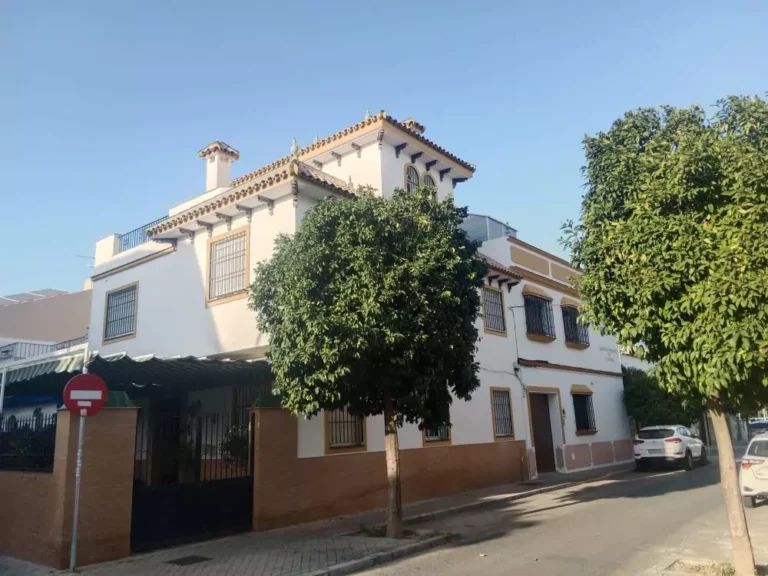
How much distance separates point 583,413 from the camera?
23.0 meters

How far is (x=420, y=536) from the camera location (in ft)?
33.3

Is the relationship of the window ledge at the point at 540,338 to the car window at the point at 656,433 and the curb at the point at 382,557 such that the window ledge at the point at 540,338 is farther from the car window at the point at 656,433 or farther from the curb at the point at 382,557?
the curb at the point at 382,557

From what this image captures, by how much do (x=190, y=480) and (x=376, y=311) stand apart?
4.82 meters

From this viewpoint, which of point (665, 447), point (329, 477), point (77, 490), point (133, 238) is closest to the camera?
point (77, 490)

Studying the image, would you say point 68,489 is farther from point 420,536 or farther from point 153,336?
point 153,336

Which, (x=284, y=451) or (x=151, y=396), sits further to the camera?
(x=151, y=396)

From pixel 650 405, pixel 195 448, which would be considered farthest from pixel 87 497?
pixel 650 405

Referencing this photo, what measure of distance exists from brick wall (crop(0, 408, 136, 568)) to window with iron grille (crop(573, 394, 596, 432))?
17.2m

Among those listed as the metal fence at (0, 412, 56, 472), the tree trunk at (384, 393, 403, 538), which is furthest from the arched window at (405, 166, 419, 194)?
the metal fence at (0, 412, 56, 472)

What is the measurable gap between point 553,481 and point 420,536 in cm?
929

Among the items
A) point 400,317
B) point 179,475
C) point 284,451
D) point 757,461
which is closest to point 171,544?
point 179,475

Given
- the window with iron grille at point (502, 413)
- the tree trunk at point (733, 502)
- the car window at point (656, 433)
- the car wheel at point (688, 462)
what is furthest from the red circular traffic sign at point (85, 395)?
the car wheel at point (688, 462)

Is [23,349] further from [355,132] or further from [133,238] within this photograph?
[355,132]

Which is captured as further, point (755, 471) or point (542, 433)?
point (542, 433)
